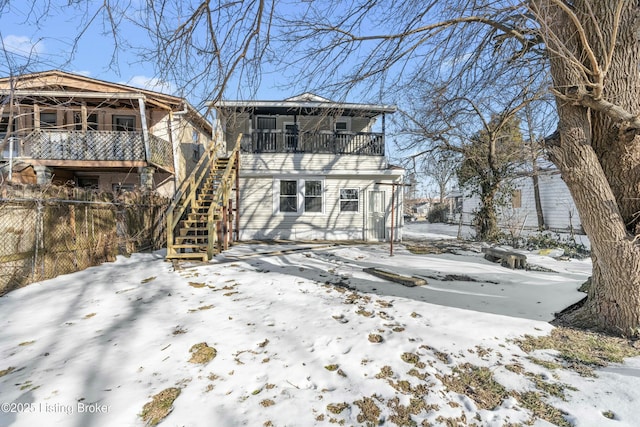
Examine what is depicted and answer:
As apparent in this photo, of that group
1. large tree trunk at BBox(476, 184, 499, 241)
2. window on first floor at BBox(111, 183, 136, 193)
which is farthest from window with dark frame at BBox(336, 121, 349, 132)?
window on first floor at BBox(111, 183, 136, 193)

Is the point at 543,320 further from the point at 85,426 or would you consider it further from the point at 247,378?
the point at 85,426

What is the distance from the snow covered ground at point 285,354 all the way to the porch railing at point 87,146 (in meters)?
8.05

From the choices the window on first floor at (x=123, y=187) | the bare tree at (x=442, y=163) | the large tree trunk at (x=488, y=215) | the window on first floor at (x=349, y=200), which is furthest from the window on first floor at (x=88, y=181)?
the large tree trunk at (x=488, y=215)

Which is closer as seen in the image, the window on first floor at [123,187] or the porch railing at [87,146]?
the porch railing at [87,146]

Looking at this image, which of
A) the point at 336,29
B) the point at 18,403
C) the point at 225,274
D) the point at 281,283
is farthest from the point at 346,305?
the point at 336,29

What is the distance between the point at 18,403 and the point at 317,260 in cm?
608

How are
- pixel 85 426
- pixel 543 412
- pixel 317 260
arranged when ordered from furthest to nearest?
1. pixel 317 260
2. pixel 543 412
3. pixel 85 426

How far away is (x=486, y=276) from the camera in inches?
243

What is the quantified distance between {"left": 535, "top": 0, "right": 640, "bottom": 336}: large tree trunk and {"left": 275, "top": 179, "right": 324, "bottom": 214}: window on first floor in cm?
942

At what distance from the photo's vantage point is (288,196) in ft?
40.7

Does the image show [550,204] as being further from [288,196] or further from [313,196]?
[288,196]

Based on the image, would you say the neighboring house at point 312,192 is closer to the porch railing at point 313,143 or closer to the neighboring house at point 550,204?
the porch railing at point 313,143

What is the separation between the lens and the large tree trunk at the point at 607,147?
320 cm

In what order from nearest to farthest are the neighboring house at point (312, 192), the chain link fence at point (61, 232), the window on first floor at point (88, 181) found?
the chain link fence at point (61, 232) < the neighboring house at point (312, 192) < the window on first floor at point (88, 181)
